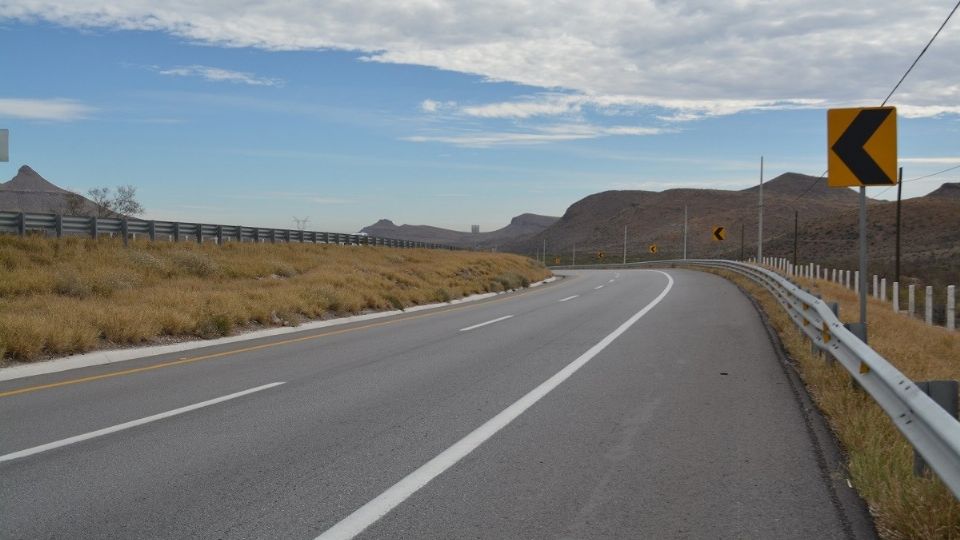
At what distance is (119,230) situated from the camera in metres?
27.4

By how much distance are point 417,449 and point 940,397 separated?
12.2 feet

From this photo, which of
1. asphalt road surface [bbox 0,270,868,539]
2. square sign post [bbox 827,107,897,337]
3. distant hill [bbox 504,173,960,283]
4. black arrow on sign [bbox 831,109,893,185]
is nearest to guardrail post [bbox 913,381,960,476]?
asphalt road surface [bbox 0,270,868,539]

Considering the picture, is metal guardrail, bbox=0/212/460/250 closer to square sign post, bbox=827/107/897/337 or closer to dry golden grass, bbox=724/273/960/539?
dry golden grass, bbox=724/273/960/539

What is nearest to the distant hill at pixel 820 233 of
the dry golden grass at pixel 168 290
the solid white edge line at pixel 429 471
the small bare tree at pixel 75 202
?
the dry golden grass at pixel 168 290

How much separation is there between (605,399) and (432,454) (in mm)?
2862

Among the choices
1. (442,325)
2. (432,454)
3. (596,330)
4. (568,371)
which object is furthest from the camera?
(442,325)

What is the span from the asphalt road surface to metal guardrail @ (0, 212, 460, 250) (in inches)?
636

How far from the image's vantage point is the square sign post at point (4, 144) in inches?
592

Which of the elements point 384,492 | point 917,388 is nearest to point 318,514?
point 384,492

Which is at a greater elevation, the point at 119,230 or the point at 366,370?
the point at 119,230

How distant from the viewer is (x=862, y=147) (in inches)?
373

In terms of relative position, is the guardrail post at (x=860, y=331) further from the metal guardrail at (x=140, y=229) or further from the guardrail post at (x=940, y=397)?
the metal guardrail at (x=140, y=229)

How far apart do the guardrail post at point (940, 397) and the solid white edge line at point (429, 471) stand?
10.2ft

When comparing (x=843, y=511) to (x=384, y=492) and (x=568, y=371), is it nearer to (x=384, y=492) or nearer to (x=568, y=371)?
(x=384, y=492)
